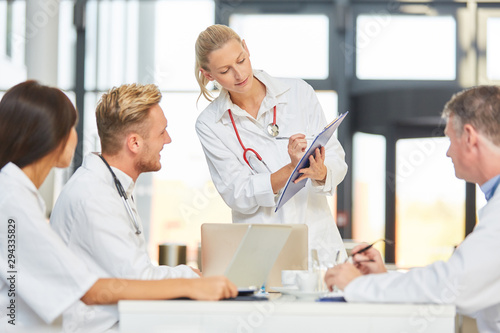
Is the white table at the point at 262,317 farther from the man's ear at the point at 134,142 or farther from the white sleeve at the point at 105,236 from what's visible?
the man's ear at the point at 134,142

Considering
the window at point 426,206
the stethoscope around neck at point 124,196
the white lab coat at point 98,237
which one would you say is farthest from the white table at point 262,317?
the window at point 426,206

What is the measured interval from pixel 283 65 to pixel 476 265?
5315 millimetres

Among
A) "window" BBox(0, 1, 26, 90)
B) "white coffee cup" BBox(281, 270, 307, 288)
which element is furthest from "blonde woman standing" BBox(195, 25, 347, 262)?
"window" BBox(0, 1, 26, 90)

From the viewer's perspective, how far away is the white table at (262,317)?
4.87 ft

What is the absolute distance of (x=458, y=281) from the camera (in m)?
1.47

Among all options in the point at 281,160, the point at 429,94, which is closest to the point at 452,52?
the point at 429,94

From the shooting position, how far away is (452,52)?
669 centimetres

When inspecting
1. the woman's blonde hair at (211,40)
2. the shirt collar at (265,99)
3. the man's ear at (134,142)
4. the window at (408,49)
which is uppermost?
the window at (408,49)

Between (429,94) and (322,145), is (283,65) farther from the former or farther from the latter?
(322,145)

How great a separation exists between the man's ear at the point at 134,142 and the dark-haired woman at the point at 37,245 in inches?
14.9

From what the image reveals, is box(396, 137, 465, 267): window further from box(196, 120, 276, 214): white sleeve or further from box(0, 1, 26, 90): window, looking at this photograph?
box(196, 120, 276, 214): white sleeve

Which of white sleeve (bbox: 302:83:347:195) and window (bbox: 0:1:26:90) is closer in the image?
white sleeve (bbox: 302:83:347:195)

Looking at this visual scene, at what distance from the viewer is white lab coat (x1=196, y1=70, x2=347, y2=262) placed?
2.47 metres

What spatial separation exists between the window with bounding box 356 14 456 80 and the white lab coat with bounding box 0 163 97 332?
5.52 metres
